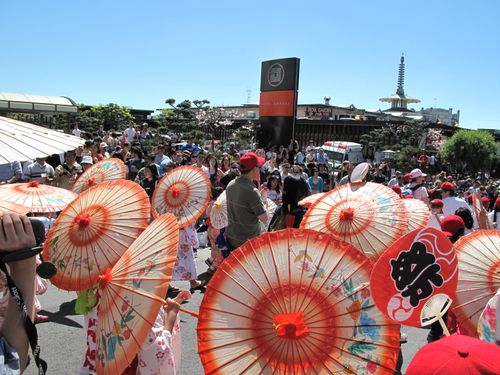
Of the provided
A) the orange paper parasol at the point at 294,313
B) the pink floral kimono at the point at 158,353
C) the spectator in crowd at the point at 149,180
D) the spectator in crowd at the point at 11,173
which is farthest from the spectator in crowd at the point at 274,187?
the orange paper parasol at the point at 294,313

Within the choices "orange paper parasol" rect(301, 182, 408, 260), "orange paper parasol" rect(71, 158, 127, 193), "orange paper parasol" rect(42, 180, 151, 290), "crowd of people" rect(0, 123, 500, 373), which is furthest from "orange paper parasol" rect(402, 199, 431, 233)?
"orange paper parasol" rect(71, 158, 127, 193)

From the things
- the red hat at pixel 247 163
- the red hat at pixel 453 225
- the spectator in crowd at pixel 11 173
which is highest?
the red hat at pixel 247 163

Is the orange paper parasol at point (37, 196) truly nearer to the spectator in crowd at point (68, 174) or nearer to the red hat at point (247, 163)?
the red hat at point (247, 163)

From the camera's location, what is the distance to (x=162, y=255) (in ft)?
7.42

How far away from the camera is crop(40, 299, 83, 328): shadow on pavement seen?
461 centimetres

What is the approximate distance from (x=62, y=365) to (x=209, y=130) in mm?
32261

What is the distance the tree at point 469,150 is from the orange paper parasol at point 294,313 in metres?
29.0

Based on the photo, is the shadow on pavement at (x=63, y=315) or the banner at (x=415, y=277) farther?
the shadow on pavement at (x=63, y=315)

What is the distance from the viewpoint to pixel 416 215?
429cm

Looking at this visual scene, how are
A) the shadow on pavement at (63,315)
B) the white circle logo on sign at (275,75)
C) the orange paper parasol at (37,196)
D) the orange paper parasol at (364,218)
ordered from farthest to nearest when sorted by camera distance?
the white circle logo on sign at (275,75) → the shadow on pavement at (63,315) → the orange paper parasol at (37,196) → the orange paper parasol at (364,218)

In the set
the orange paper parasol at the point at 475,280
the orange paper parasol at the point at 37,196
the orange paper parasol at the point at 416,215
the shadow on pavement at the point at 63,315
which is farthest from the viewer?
the shadow on pavement at the point at 63,315

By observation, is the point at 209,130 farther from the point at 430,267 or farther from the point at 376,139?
the point at 430,267

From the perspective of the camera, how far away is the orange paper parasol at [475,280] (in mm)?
2486

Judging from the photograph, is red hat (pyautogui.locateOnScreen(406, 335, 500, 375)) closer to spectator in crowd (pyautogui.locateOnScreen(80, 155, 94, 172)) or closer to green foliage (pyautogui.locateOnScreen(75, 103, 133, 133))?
spectator in crowd (pyautogui.locateOnScreen(80, 155, 94, 172))
